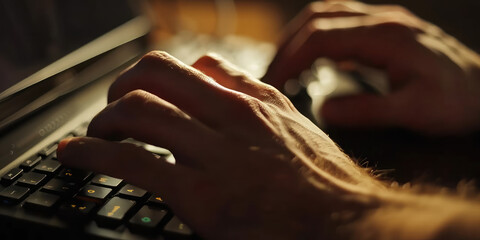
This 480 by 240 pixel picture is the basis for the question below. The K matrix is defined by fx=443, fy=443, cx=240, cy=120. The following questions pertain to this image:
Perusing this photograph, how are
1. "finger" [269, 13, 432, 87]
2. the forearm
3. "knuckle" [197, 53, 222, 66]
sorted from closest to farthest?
1. the forearm
2. "knuckle" [197, 53, 222, 66]
3. "finger" [269, 13, 432, 87]

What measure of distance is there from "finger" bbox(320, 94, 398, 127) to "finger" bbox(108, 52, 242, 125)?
7.4 inches

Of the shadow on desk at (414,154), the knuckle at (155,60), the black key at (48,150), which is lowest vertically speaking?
the shadow on desk at (414,154)

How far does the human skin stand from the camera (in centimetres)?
35

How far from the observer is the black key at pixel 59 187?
394 mm

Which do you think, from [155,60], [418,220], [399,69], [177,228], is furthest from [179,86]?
[399,69]

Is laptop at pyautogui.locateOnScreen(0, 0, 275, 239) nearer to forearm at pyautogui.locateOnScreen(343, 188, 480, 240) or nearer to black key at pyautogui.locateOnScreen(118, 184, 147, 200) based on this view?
black key at pyautogui.locateOnScreen(118, 184, 147, 200)

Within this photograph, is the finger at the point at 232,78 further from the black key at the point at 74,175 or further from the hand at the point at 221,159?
the black key at the point at 74,175

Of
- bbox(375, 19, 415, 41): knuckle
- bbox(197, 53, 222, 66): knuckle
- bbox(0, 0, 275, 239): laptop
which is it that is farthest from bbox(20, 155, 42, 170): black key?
bbox(375, 19, 415, 41): knuckle

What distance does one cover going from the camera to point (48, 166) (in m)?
0.43

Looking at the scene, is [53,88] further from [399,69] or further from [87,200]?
[399,69]

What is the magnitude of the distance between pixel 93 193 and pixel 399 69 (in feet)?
1.51

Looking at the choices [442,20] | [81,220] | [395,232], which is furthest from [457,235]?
[442,20]

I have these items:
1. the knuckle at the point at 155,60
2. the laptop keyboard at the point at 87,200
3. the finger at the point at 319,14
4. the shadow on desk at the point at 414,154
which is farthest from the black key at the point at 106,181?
the finger at the point at 319,14

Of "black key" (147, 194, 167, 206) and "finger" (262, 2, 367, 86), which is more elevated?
"finger" (262, 2, 367, 86)
